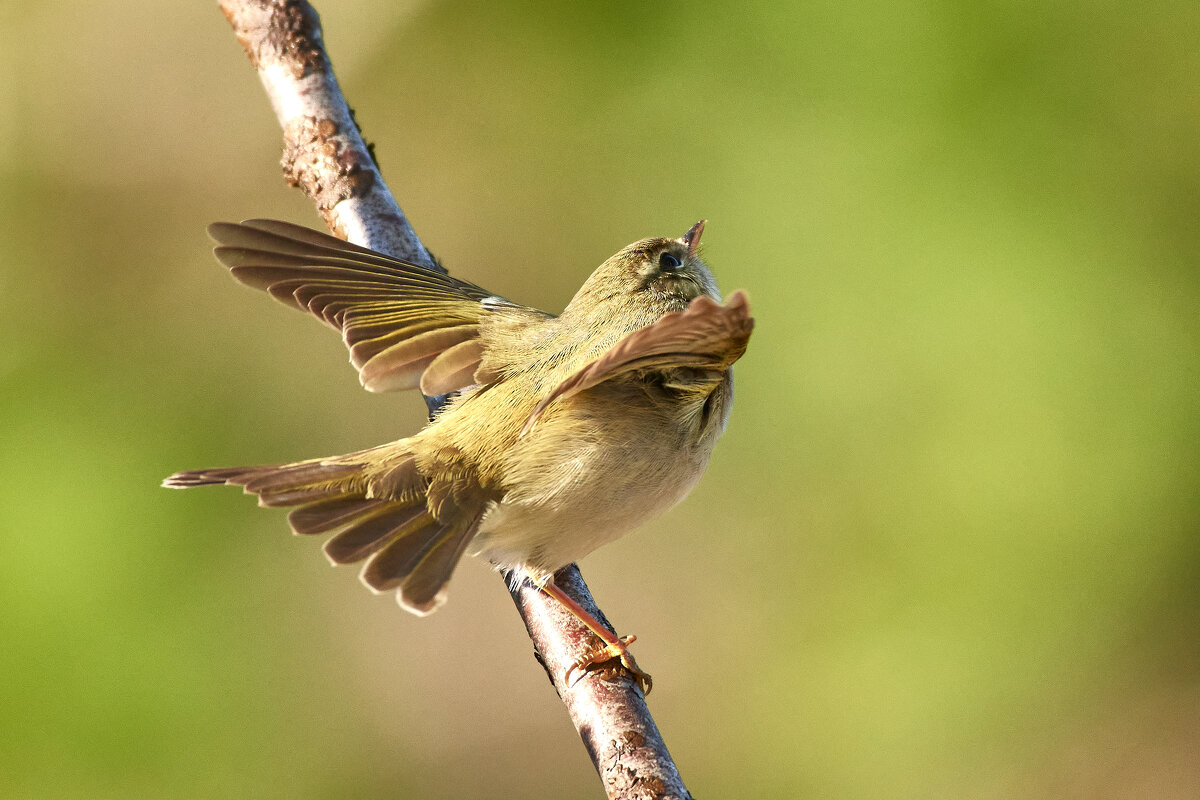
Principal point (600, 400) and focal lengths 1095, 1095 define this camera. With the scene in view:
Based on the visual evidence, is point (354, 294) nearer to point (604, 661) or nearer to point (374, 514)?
point (374, 514)

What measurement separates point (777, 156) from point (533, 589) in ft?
10.0

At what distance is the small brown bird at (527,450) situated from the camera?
2.01 metres

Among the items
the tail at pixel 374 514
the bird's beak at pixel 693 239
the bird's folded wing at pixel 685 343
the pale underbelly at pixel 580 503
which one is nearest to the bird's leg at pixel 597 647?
the pale underbelly at pixel 580 503

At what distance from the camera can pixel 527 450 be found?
7.14 feet

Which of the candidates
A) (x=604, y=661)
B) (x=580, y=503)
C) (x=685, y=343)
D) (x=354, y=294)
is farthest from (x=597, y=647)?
(x=354, y=294)

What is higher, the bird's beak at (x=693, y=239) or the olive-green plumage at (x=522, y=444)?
the bird's beak at (x=693, y=239)

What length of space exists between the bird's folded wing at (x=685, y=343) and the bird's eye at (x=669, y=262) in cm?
53

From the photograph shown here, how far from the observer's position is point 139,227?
211 inches

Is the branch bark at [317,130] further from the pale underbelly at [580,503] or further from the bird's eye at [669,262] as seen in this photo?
the pale underbelly at [580,503]

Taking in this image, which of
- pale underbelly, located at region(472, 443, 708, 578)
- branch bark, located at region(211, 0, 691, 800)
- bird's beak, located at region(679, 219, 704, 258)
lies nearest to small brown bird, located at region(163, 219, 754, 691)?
pale underbelly, located at region(472, 443, 708, 578)

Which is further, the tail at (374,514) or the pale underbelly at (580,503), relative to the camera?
the pale underbelly at (580,503)

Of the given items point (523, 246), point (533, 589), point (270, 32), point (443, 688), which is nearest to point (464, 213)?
point (523, 246)

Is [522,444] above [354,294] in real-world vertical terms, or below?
below

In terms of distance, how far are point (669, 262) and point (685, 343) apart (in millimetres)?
803
